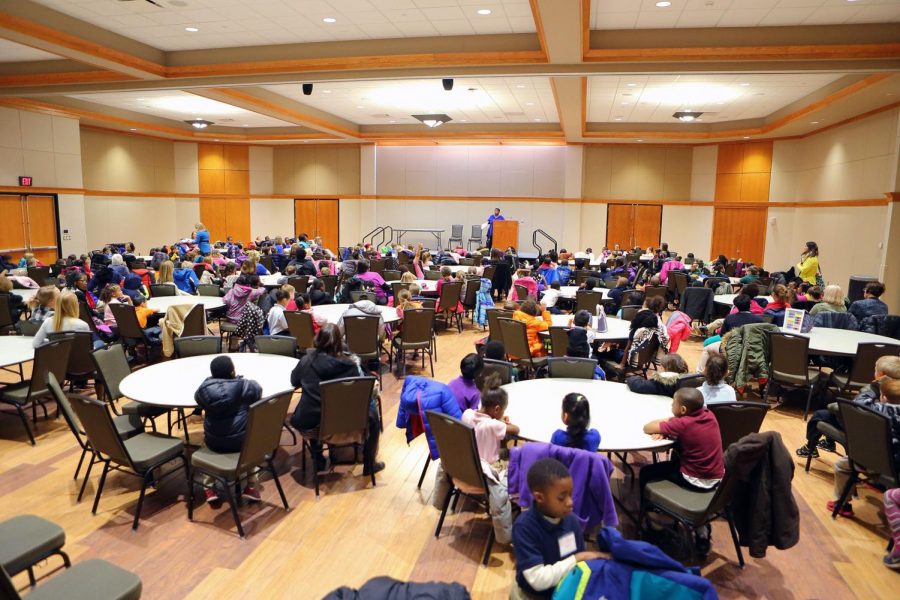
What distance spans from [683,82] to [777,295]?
5685mm

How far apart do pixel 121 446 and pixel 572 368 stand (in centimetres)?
344

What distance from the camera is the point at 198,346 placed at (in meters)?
5.79

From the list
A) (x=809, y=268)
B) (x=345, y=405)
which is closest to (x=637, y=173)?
(x=809, y=268)

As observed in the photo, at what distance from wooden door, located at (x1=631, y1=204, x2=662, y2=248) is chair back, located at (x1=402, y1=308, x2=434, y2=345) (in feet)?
46.2

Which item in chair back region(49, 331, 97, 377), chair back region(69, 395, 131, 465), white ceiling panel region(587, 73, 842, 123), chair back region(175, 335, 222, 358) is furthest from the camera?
white ceiling panel region(587, 73, 842, 123)

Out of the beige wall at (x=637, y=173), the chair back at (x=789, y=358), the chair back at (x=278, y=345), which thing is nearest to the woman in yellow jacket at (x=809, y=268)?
the chair back at (x=789, y=358)

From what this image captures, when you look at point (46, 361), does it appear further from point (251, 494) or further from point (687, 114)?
point (687, 114)

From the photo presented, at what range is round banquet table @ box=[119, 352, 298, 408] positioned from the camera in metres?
4.34

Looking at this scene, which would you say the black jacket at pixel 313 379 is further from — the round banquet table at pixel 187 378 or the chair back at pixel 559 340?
the chair back at pixel 559 340

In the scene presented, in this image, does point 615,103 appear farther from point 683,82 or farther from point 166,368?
point 166,368

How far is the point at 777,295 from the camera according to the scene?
738 cm

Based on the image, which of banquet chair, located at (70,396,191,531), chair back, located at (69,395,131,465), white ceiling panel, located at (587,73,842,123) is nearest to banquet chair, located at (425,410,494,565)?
banquet chair, located at (70,396,191,531)

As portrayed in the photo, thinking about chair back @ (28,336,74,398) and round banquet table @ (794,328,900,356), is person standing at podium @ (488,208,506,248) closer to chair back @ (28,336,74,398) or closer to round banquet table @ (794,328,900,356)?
round banquet table @ (794,328,900,356)

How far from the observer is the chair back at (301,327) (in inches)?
274
